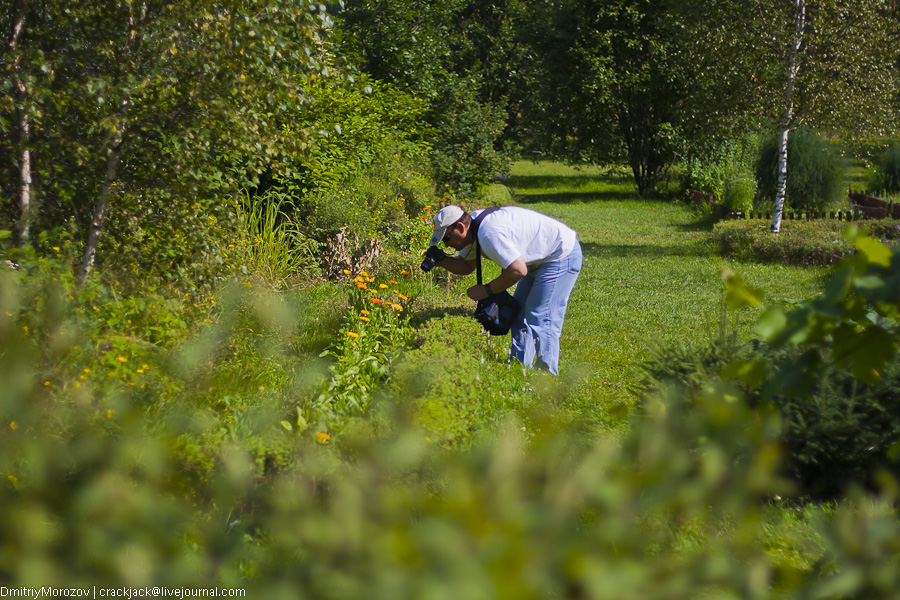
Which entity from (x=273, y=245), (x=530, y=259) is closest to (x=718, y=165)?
(x=273, y=245)

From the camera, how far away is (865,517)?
112 centimetres

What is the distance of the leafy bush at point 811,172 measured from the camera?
15414 millimetres

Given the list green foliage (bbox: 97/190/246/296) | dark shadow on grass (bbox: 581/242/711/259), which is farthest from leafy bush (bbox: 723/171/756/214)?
green foliage (bbox: 97/190/246/296)

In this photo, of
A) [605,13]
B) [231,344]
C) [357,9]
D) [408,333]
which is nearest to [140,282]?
[231,344]

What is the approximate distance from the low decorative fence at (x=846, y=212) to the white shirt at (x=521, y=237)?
9.86 meters

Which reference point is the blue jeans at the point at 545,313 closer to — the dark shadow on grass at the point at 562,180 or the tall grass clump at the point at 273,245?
the tall grass clump at the point at 273,245

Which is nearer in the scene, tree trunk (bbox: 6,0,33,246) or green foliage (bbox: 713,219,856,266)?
tree trunk (bbox: 6,0,33,246)

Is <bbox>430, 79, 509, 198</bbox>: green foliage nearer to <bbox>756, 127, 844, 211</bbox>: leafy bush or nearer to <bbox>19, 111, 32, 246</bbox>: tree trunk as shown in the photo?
<bbox>756, 127, 844, 211</bbox>: leafy bush

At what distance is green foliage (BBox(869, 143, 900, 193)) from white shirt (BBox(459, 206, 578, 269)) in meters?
15.3

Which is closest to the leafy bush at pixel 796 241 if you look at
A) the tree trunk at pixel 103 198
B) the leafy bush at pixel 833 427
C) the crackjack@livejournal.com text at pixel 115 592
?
the leafy bush at pixel 833 427

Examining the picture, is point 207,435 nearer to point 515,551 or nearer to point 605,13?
point 515,551

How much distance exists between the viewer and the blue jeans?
5066 mm

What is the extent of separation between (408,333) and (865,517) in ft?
13.9

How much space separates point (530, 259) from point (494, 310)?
1.39 feet
